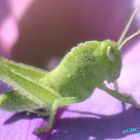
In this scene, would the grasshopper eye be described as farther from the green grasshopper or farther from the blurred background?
the blurred background

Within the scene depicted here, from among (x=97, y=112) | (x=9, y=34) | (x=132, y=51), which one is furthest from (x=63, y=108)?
(x=9, y=34)

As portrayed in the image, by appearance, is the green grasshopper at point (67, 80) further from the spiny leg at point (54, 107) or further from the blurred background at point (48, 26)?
the blurred background at point (48, 26)

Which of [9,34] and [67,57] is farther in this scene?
[9,34]

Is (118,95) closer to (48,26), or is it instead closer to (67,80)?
(67,80)

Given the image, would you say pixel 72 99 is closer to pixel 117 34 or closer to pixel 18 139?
pixel 18 139

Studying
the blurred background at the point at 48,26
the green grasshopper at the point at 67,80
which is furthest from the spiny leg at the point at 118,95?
the blurred background at the point at 48,26

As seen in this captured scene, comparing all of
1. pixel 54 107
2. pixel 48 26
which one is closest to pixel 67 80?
pixel 54 107

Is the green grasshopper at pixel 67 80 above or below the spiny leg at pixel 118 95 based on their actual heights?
above
